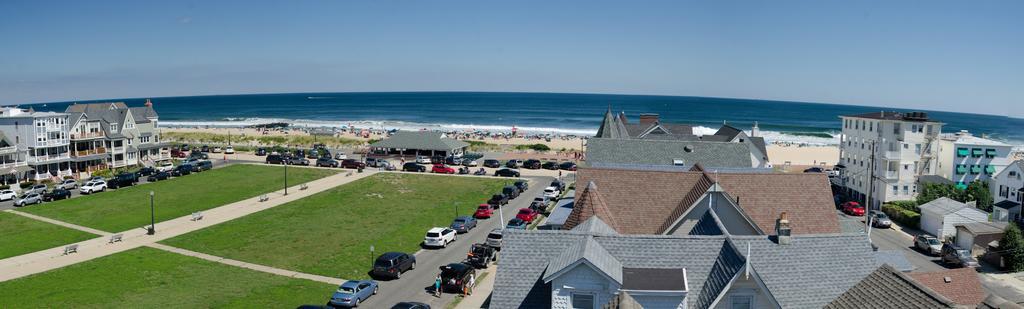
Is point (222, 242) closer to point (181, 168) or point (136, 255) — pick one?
point (136, 255)

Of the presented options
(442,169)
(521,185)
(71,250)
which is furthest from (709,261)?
(442,169)

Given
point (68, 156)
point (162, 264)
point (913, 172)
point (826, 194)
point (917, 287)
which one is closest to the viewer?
point (917, 287)

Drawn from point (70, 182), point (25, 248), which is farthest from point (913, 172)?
point (70, 182)

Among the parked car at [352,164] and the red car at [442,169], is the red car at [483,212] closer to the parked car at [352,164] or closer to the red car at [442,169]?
the red car at [442,169]

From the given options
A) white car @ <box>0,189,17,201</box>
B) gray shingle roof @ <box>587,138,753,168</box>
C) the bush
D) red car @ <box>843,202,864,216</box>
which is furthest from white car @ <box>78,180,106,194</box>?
the bush

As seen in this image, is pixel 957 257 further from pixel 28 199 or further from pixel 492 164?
pixel 28 199

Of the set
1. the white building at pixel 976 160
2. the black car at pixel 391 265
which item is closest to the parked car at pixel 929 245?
the white building at pixel 976 160
